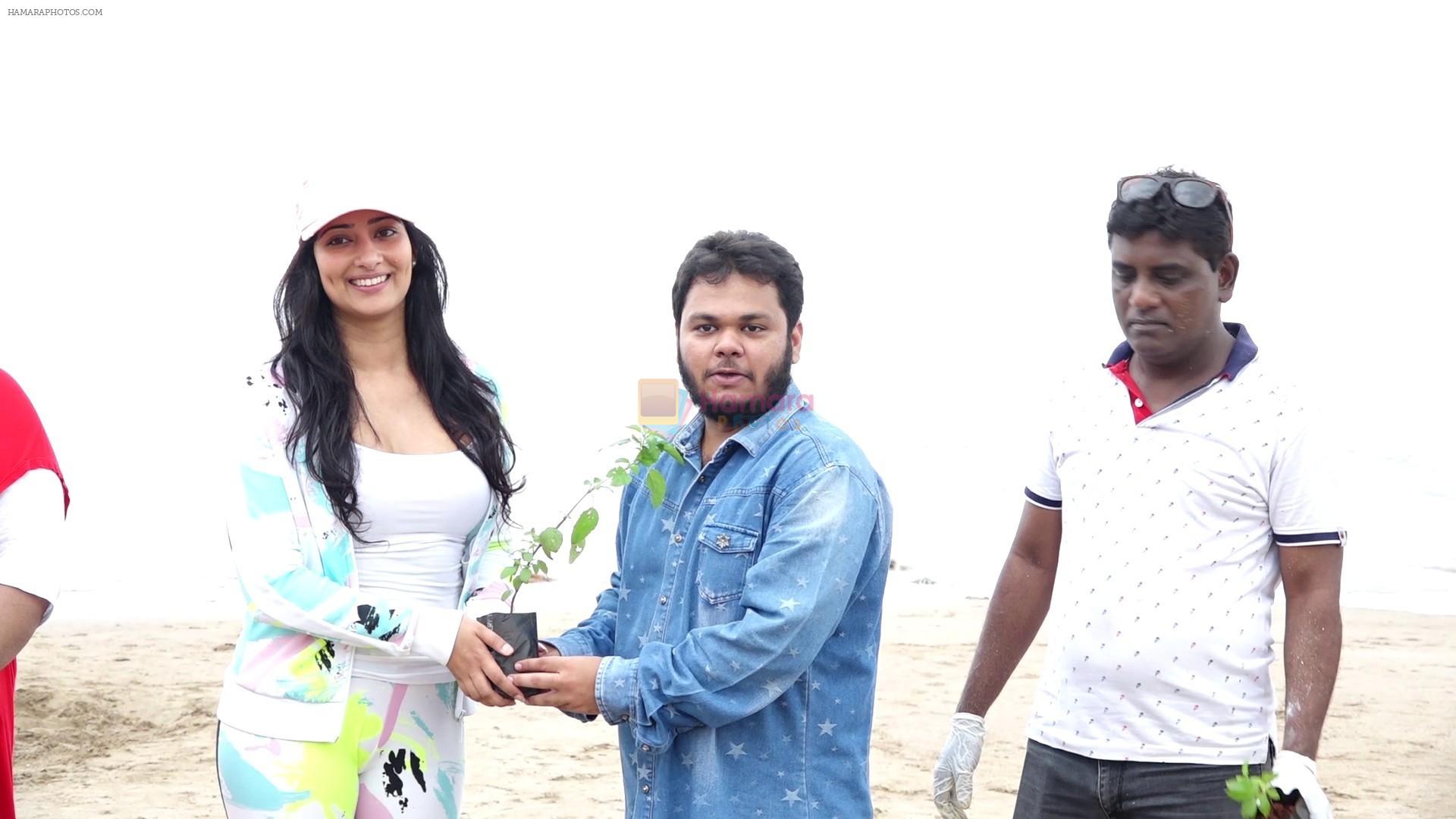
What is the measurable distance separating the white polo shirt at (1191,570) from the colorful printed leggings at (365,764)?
115 centimetres

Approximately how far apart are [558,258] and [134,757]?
21111 millimetres

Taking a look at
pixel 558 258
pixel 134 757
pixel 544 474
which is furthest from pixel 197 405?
pixel 134 757

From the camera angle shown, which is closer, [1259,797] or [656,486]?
[1259,797]

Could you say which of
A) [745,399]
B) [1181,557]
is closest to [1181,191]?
[1181,557]

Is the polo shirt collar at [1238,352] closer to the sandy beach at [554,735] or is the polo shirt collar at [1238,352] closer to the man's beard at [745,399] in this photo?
the man's beard at [745,399]

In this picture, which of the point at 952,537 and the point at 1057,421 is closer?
the point at 1057,421

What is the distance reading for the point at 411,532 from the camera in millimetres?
2570

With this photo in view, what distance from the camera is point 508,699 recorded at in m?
2.38

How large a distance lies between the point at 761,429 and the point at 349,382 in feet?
2.74

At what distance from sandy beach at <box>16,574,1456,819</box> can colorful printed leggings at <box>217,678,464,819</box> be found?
278cm

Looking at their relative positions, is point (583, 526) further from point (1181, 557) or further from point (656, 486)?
point (1181, 557)

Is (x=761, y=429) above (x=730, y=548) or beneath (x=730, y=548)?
above

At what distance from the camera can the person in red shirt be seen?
2.32 m

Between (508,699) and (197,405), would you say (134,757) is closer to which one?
(508,699)
